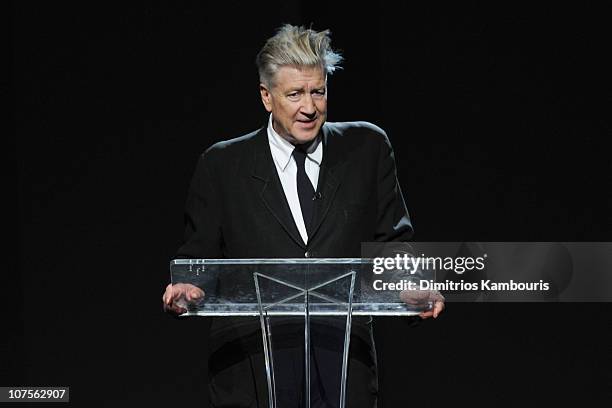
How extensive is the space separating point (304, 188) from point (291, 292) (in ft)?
1.75

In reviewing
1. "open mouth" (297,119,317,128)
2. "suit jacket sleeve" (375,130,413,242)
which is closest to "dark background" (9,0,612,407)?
"suit jacket sleeve" (375,130,413,242)

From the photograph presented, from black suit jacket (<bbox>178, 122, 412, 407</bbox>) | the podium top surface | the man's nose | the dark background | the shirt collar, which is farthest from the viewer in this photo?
the dark background

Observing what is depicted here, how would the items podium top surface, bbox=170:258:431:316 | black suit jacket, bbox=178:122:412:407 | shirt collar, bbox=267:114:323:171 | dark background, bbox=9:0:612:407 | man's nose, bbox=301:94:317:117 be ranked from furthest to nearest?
dark background, bbox=9:0:612:407
shirt collar, bbox=267:114:323:171
man's nose, bbox=301:94:317:117
black suit jacket, bbox=178:122:412:407
podium top surface, bbox=170:258:431:316

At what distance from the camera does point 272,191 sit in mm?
3074

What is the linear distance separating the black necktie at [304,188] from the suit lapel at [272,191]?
4 centimetres

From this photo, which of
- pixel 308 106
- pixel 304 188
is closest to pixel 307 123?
pixel 308 106

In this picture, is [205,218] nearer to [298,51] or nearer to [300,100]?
[300,100]

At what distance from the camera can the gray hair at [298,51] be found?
303 cm

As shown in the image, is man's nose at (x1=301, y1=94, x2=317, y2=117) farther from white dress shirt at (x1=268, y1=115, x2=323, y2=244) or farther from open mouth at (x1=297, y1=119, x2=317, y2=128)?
white dress shirt at (x1=268, y1=115, x2=323, y2=244)

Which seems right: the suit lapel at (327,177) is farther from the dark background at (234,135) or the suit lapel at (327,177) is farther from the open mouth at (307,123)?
the dark background at (234,135)

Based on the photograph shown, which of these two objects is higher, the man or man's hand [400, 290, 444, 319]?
the man

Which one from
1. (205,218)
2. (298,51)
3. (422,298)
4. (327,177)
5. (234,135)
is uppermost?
(298,51)

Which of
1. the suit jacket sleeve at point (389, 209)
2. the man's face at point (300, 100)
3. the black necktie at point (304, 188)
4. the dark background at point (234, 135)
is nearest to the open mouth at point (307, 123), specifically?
the man's face at point (300, 100)

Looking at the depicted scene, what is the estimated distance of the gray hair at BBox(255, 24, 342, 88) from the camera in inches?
119
